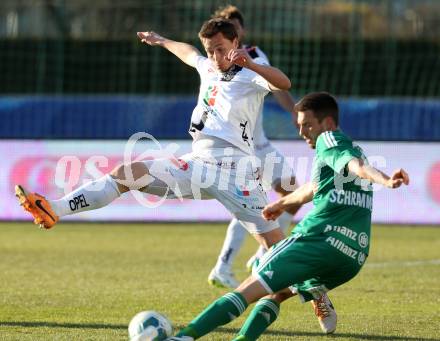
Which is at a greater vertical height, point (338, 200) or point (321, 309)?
point (338, 200)

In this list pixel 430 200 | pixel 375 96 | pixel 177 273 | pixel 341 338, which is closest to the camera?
pixel 341 338

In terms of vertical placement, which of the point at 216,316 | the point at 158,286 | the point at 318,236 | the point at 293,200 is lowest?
the point at 158,286

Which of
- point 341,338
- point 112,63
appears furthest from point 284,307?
point 112,63

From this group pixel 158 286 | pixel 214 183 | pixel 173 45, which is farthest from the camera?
pixel 158 286

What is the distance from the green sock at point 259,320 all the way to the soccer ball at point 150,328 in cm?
45

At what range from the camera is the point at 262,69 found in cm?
A: 775

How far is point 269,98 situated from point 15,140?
5.62 m

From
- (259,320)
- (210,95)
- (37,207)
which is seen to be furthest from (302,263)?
(210,95)

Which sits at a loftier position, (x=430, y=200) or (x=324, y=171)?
(x=324, y=171)

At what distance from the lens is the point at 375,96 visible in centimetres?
2308

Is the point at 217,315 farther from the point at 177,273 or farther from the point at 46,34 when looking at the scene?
the point at 46,34

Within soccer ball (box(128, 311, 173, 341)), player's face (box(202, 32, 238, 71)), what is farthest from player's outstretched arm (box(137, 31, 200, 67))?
soccer ball (box(128, 311, 173, 341))

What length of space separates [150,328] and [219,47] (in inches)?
105

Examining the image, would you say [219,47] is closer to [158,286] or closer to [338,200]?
[338,200]
